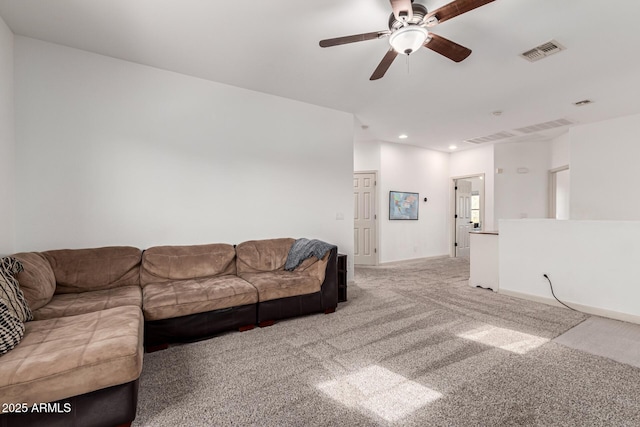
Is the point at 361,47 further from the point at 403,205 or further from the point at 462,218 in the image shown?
the point at 462,218

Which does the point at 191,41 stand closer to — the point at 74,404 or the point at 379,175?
the point at 74,404

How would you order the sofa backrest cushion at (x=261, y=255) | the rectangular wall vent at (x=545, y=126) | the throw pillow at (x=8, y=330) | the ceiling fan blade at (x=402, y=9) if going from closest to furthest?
the throw pillow at (x=8, y=330) → the ceiling fan blade at (x=402, y=9) → the sofa backrest cushion at (x=261, y=255) → the rectangular wall vent at (x=545, y=126)

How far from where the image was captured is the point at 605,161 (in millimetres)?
5137

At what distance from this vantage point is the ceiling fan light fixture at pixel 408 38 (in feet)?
6.84

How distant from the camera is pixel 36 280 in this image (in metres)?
2.27

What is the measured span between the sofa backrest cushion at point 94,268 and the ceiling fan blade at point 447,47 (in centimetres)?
337

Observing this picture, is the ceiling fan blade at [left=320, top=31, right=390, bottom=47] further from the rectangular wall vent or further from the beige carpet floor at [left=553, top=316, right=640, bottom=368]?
the rectangular wall vent

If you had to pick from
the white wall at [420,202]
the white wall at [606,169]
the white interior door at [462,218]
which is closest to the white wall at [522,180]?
the white wall at [606,169]

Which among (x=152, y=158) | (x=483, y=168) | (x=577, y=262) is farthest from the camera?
(x=483, y=168)

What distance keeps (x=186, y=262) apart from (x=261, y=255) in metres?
0.86

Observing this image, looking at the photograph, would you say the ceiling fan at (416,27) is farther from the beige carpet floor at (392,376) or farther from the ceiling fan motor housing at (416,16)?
the beige carpet floor at (392,376)

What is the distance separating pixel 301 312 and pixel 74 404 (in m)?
2.01

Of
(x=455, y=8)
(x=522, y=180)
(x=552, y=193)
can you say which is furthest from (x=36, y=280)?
(x=552, y=193)

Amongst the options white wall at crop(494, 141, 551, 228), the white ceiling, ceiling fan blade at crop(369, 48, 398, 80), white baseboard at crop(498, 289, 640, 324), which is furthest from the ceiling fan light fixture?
white wall at crop(494, 141, 551, 228)
